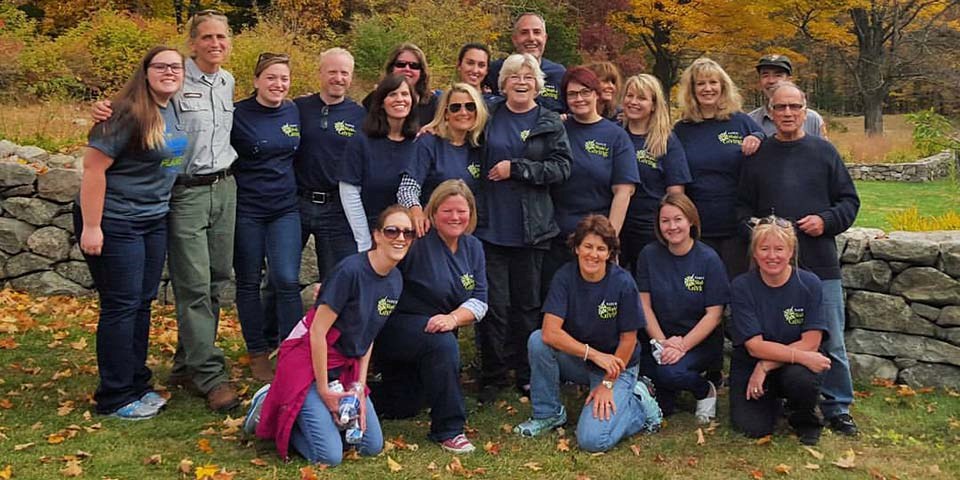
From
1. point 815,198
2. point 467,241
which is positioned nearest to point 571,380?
point 467,241

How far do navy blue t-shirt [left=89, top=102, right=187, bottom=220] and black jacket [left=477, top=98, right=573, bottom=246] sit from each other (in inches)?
65.2

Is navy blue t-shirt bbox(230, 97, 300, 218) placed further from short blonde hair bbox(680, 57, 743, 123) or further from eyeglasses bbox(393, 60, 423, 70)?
short blonde hair bbox(680, 57, 743, 123)

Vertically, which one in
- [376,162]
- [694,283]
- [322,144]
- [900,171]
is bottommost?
[694,283]

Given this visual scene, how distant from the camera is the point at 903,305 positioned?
18.1 feet

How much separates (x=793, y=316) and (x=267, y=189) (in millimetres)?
2966

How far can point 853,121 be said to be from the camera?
1256 inches

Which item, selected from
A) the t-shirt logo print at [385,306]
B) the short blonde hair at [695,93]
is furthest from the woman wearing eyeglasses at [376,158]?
the short blonde hair at [695,93]

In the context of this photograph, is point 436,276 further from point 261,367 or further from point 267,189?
point 261,367

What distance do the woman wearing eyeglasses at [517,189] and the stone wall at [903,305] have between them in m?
2.14

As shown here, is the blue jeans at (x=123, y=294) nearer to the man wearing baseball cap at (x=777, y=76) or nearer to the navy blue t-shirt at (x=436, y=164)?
the navy blue t-shirt at (x=436, y=164)

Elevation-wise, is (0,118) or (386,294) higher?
(0,118)

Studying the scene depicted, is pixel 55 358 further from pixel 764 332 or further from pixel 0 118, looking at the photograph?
pixel 0 118

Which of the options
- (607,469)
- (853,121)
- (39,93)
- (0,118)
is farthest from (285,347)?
(853,121)

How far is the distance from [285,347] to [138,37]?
12267mm
